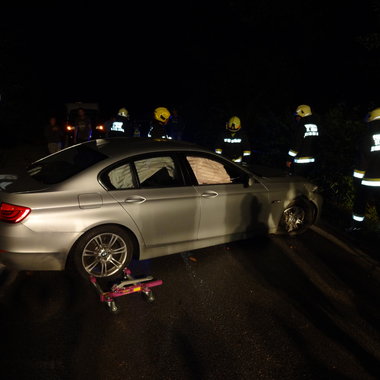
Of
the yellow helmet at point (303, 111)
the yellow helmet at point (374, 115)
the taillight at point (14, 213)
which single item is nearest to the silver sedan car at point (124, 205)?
the taillight at point (14, 213)

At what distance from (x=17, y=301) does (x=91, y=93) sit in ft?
148

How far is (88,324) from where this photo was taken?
3.16 m

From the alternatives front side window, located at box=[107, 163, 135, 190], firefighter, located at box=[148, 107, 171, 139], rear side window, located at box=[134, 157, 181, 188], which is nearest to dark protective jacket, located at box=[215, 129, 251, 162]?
firefighter, located at box=[148, 107, 171, 139]

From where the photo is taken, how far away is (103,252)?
12.3 ft

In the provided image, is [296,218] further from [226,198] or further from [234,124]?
[234,124]

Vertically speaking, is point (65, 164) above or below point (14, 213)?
above

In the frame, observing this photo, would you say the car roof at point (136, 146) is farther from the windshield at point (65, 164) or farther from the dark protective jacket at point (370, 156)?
the dark protective jacket at point (370, 156)

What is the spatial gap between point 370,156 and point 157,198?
3.42 metres

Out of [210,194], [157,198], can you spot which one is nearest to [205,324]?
[157,198]

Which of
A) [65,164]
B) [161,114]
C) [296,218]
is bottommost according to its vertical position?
[296,218]

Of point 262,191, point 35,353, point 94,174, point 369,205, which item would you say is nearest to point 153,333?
point 35,353

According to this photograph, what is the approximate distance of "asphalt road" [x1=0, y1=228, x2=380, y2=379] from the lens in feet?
8.95

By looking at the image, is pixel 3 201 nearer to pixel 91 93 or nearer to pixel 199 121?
pixel 199 121

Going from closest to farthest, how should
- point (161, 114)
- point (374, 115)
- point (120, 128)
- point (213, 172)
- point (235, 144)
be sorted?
point (213, 172)
point (374, 115)
point (161, 114)
point (235, 144)
point (120, 128)
